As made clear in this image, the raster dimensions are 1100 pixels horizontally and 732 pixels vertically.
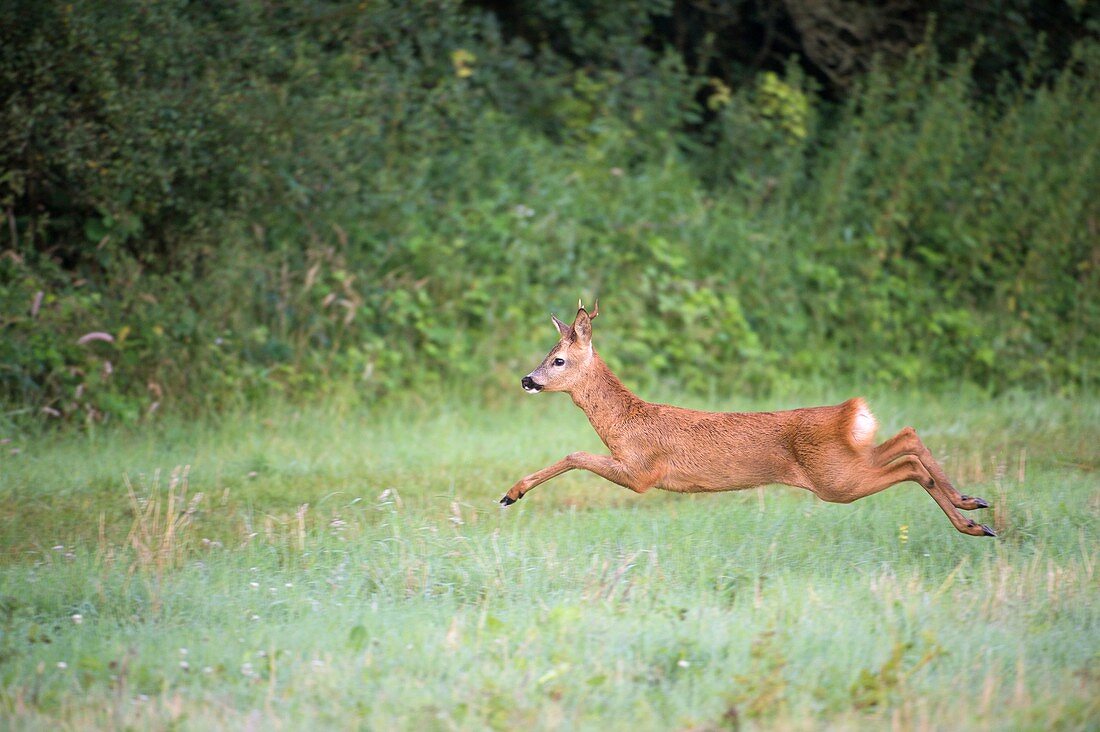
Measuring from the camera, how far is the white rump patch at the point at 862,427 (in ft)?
20.8

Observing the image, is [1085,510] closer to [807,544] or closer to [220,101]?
[807,544]

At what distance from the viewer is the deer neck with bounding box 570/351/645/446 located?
6953 mm

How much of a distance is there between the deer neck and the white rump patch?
127 cm

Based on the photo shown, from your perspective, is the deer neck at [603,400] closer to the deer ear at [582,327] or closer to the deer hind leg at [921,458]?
the deer ear at [582,327]

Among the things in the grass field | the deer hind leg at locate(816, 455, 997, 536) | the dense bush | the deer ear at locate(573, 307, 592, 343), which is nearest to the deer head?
the deer ear at locate(573, 307, 592, 343)

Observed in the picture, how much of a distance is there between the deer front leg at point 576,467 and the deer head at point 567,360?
525 millimetres

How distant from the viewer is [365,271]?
1180cm

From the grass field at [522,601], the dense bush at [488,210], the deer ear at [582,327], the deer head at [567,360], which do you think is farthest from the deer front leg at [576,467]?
the dense bush at [488,210]

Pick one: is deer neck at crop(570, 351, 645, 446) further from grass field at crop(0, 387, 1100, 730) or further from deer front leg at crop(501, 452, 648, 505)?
grass field at crop(0, 387, 1100, 730)

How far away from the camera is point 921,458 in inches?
251

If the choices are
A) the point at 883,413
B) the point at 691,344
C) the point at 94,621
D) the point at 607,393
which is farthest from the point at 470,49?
the point at 94,621

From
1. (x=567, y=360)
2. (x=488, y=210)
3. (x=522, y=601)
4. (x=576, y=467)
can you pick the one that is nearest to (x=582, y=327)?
(x=567, y=360)

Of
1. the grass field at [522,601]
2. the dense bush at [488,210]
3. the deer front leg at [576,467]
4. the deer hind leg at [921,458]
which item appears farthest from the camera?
the dense bush at [488,210]

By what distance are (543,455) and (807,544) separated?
3176 millimetres
